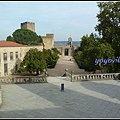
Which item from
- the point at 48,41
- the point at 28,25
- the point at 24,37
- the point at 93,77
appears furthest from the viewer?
the point at 28,25

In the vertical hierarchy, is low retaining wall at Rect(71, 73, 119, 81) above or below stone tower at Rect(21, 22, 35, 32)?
below

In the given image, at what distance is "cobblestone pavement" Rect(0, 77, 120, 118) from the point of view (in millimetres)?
9297

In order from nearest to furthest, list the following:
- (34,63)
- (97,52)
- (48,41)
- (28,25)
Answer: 1. (97,52)
2. (34,63)
3. (48,41)
4. (28,25)

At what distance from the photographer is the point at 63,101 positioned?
11.4 m

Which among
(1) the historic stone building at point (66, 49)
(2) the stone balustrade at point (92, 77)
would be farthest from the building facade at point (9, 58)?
(1) the historic stone building at point (66, 49)

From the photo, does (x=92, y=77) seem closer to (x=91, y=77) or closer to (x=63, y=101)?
(x=91, y=77)

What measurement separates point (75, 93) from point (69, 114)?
4.12 meters

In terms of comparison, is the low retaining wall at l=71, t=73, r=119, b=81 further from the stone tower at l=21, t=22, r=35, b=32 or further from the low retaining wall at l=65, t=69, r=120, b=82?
the stone tower at l=21, t=22, r=35, b=32

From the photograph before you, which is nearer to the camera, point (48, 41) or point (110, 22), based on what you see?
point (110, 22)

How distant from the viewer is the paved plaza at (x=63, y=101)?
9297mm

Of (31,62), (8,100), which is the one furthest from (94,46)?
(8,100)

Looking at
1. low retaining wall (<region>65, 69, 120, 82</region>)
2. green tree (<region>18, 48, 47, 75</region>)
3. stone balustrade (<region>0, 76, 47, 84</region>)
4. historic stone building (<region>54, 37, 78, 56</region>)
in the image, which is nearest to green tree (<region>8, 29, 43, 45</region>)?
historic stone building (<region>54, 37, 78, 56</region>)

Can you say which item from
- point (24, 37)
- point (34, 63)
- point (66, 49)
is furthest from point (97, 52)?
point (66, 49)

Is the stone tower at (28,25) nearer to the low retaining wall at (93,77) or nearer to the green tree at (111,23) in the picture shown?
the green tree at (111,23)
